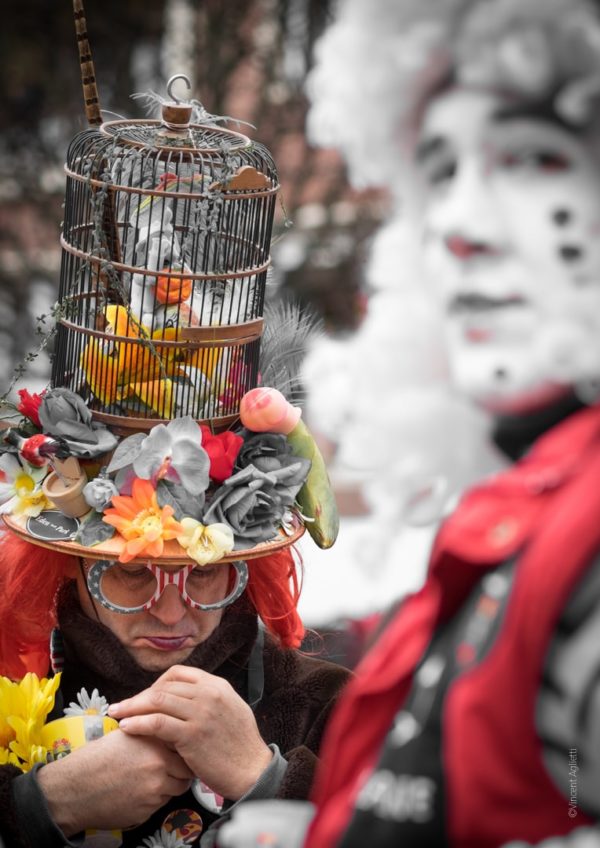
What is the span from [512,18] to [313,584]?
9.15 ft

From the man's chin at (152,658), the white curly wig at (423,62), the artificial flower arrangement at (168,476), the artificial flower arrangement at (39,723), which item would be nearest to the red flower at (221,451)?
the artificial flower arrangement at (168,476)

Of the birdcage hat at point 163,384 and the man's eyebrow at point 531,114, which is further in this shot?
the birdcage hat at point 163,384

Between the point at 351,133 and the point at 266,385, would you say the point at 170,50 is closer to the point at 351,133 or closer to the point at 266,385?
the point at 266,385

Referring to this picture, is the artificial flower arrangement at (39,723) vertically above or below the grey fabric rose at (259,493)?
below

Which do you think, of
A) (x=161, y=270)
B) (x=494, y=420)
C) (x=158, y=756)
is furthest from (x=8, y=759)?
(x=494, y=420)

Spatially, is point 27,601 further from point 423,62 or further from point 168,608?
point 423,62

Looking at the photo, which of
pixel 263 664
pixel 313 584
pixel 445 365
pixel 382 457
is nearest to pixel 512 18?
pixel 445 365

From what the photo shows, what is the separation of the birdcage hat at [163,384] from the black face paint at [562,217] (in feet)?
3.71

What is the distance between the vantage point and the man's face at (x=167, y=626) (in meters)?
2.33

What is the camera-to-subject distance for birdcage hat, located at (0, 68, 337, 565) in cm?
224

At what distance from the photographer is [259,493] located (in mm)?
2281

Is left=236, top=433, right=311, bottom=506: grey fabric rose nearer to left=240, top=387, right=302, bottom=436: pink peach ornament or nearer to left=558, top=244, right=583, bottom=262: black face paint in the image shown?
left=240, top=387, right=302, bottom=436: pink peach ornament

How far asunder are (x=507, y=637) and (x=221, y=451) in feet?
3.98

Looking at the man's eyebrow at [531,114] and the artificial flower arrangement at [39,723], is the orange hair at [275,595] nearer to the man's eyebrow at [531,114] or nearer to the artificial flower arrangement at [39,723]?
the artificial flower arrangement at [39,723]
